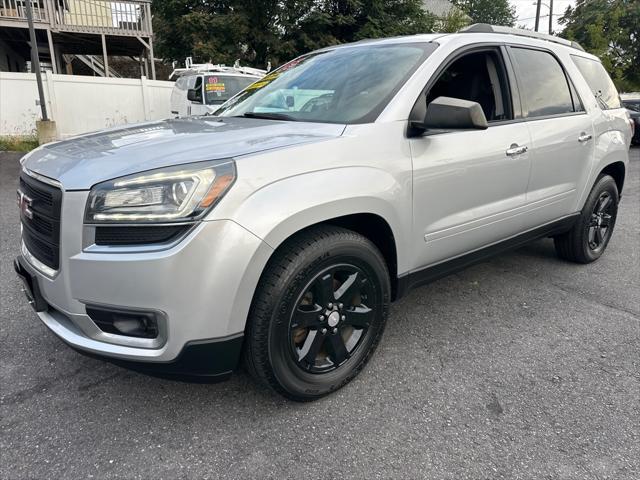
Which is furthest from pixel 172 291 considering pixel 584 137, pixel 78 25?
pixel 78 25

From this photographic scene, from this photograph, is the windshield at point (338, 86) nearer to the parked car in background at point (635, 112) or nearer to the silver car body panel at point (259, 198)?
the silver car body panel at point (259, 198)

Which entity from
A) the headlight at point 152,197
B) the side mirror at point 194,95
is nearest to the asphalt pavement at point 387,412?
the headlight at point 152,197

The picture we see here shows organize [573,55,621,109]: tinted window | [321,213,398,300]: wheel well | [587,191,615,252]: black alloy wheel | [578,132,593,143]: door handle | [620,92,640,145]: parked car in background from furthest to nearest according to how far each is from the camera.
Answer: [620,92,640,145]: parked car in background → [587,191,615,252]: black alloy wheel → [573,55,621,109]: tinted window → [578,132,593,143]: door handle → [321,213,398,300]: wheel well

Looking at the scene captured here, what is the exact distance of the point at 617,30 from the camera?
101ft

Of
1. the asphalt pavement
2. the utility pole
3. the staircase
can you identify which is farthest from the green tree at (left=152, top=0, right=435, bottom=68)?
the asphalt pavement

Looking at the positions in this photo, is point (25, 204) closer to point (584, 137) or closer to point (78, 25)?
point (584, 137)

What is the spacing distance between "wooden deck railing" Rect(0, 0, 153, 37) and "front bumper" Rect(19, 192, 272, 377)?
1554 centimetres

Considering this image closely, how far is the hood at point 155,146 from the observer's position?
1956 millimetres

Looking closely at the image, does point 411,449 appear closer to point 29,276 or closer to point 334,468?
point 334,468

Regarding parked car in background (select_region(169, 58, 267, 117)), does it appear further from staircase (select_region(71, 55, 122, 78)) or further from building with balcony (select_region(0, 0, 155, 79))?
staircase (select_region(71, 55, 122, 78))

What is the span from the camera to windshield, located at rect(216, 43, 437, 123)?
265 cm

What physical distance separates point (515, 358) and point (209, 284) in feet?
6.18

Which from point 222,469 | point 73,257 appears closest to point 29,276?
point 73,257

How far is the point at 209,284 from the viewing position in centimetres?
187
